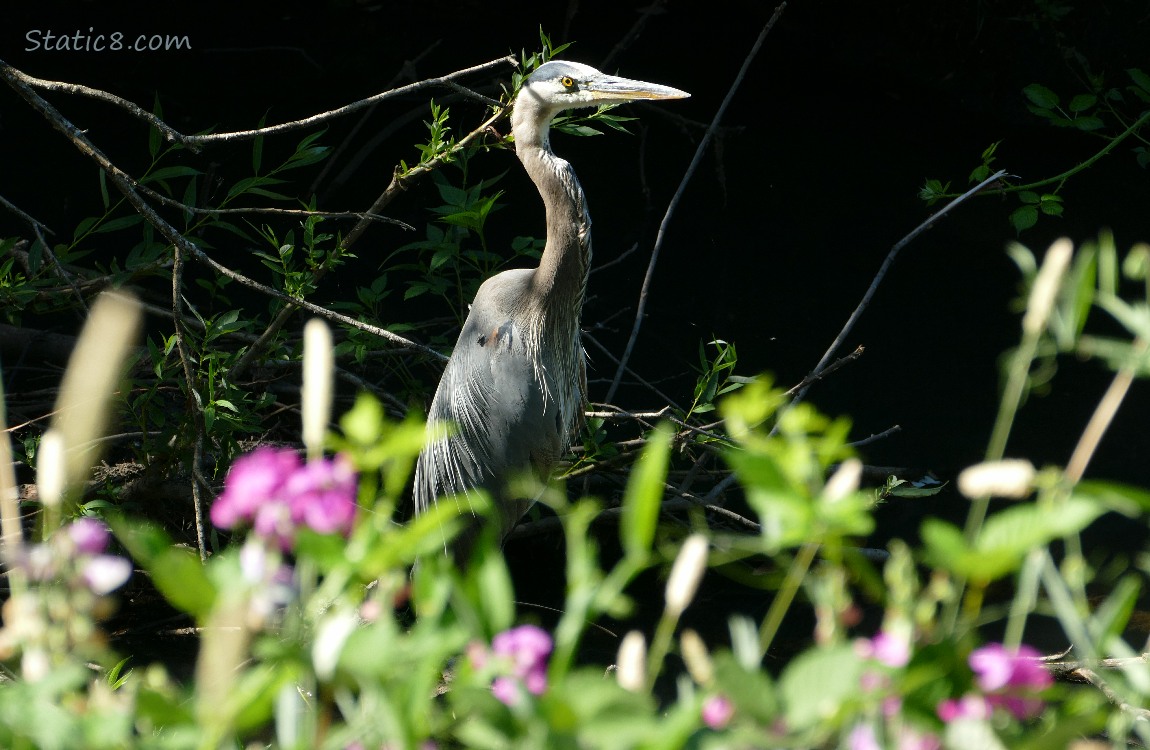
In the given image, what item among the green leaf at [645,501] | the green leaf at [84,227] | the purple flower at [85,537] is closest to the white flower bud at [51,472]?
the purple flower at [85,537]

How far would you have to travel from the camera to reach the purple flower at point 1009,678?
1.86 ft

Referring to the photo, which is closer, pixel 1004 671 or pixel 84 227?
pixel 1004 671

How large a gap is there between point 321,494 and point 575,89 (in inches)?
87.7

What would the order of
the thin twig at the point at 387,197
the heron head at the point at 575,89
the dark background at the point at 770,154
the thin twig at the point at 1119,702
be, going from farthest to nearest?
the dark background at the point at 770,154
the heron head at the point at 575,89
the thin twig at the point at 387,197
the thin twig at the point at 1119,702

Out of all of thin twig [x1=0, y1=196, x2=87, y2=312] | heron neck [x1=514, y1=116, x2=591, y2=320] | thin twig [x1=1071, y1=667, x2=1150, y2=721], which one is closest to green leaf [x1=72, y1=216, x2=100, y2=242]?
thin twig [x1=0, y1=196, x2=87, y2=312]

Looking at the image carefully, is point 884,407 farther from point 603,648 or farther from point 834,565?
point 834,565

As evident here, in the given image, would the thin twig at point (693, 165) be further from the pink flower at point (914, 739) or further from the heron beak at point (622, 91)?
the pink flower at point (914, 739)

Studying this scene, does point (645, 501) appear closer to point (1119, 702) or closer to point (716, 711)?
point (716, 711)

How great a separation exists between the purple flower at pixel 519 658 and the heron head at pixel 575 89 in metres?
2.18

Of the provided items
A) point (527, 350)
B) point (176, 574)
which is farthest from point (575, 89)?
point (176, 574)

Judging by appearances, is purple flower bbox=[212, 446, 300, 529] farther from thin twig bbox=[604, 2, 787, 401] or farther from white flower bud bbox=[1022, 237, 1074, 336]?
thin twig bbox=[604, 2, 787, 401]

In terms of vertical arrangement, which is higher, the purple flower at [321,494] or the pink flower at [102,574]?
the purple flower at [321,494]

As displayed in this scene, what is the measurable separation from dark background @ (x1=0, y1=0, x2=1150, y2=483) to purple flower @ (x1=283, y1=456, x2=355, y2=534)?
356 cm

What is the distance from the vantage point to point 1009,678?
1.93 ft
